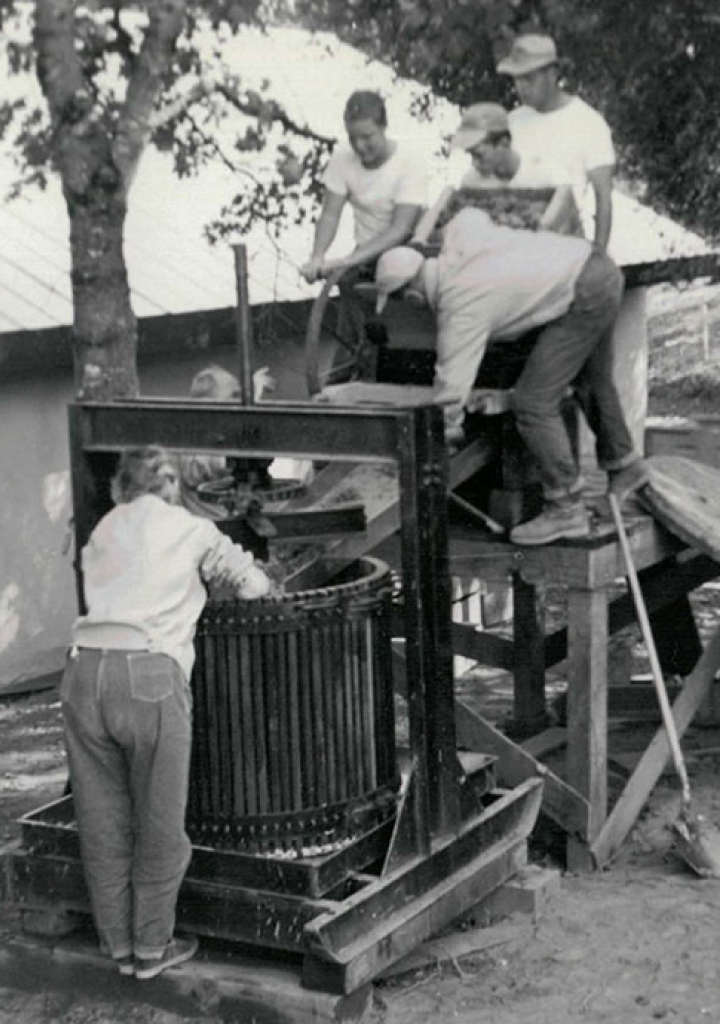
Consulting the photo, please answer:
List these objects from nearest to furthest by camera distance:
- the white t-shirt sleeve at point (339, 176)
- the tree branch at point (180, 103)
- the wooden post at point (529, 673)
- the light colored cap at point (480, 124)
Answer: the light colored cap at point (480, 124) → the white t-shirt sleeve at point (339, 176) → the tree branch at point (180, 103) → the wooden post at point (529, 673)

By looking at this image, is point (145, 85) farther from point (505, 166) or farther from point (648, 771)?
point (648, 771)

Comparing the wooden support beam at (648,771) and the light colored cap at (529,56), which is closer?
the wooden support beam at (648,771)

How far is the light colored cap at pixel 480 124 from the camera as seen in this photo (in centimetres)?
740

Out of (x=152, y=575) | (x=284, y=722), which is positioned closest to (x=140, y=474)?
(x=152, y=575)

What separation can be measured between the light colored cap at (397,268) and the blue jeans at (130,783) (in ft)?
6.81

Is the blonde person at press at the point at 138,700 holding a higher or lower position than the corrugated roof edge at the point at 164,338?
lower

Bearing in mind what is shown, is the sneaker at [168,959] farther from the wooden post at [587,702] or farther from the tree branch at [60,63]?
the tree branch at [60,63]

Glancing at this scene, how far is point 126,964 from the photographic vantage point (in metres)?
6.32

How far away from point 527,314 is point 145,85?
230 cm

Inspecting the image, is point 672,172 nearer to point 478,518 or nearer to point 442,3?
point 442,3

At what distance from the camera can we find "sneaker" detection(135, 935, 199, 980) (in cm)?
627

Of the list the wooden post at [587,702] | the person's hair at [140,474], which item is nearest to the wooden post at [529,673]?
the wooden post at [587,702]

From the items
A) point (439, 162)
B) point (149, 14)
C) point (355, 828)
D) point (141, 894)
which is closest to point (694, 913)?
point (355, 828)

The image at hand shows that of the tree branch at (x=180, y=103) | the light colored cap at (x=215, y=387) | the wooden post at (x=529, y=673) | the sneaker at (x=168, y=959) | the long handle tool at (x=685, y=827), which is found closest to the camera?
the sneaker at (x=168, y=959)
